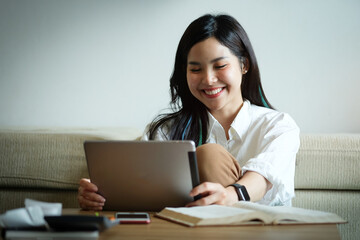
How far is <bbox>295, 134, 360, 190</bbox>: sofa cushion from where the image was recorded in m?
1.63

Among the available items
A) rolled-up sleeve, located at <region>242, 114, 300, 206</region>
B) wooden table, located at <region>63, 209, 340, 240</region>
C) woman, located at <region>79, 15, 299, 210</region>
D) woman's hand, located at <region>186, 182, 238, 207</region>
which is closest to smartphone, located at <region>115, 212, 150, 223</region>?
wooden table, located at <region>63, 209, 340, 240</region>

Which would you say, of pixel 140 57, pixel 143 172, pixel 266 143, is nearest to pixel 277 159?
pixel 266 143

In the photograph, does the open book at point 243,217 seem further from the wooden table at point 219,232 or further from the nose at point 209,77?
the nose at point 209,77

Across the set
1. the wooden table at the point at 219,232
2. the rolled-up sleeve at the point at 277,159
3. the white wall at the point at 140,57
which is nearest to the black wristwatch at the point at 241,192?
the rolled-up sleeve at the point at 277,159

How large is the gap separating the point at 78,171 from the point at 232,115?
572 mm

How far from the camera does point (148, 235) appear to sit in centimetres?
82

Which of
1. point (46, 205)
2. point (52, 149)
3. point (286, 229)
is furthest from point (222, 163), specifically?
point (52, 149)

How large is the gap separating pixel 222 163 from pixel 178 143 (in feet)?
0.68

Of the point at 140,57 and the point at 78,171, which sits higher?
the point at 140,57

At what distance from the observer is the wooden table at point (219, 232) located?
2.64 ft

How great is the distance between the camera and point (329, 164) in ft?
5.37

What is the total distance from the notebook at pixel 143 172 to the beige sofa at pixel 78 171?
0.61 m

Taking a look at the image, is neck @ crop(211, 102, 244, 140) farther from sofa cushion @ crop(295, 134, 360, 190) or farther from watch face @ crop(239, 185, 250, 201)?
watch face @ crop(239, 185, 250, 201)

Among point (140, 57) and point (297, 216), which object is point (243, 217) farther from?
point (140, 57)
